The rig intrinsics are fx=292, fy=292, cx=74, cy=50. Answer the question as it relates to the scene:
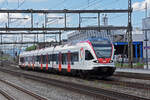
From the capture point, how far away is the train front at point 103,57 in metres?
20.5

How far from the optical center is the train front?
808 inches

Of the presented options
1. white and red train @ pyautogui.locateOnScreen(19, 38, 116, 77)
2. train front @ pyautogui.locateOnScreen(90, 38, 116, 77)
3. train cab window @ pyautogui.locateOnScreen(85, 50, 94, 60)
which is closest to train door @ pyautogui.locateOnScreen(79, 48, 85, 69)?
white and red train @ pyautogui.locateOnScreen(19, 38, 116, 77)

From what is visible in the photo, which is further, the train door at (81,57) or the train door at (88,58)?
the train door at (81,57)

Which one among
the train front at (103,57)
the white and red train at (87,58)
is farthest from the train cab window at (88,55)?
the train front at (103,57)

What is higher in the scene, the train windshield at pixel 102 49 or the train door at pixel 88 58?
the train windshield at pixel 102 49

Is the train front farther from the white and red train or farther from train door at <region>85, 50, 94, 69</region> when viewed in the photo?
train door at <region>85, 50, 94, 69</region>

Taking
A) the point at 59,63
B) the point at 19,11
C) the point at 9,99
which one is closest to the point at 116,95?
the point at 9,99

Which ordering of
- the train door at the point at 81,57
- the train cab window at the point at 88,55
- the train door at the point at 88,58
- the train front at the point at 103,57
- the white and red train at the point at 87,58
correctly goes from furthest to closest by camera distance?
the train door at the point at 81,57
the train cab window at the point at 88,55
the train door at the point at 88,58
the white and red train at the point at 87,58
the train front at the point at 103,57

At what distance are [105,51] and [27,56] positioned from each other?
2565 cm

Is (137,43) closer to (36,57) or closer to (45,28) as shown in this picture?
(36,57)

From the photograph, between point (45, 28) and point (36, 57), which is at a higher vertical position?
point (45, 28)

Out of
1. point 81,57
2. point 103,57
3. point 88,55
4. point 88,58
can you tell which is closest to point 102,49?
point 103,57

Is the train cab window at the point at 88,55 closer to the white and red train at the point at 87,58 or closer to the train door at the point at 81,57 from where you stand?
the white and red train at the point at 87,58

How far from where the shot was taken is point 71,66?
80.3 feet
